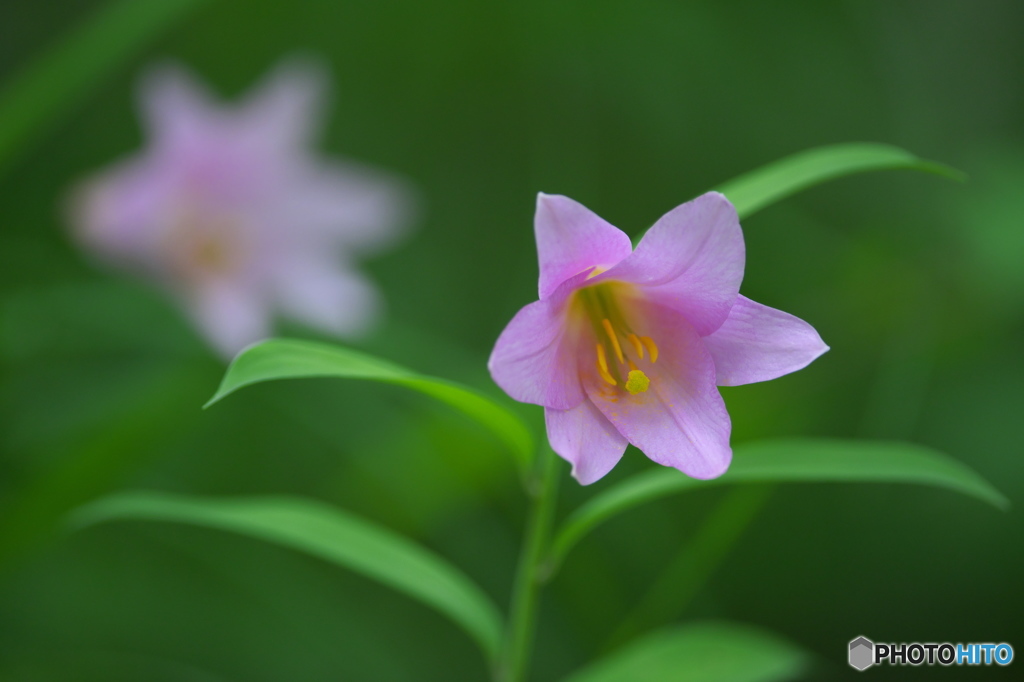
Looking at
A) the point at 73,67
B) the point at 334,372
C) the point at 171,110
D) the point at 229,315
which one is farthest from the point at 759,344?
the point at 171,110

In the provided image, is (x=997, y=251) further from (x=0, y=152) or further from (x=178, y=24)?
(x=178, y=24)

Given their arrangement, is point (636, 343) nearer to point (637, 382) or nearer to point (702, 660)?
point (637, 382)

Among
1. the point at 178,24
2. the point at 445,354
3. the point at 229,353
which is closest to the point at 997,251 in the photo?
the point at 445,354

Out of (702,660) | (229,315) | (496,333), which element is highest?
(496,333)

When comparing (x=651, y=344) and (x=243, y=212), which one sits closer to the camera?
(x=651, y=344)

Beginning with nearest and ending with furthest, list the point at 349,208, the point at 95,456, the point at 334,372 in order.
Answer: the point at 334,372
the point at 95,456
the point at 349,208

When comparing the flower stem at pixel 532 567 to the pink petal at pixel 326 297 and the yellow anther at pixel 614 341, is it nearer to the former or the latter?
the yellow anther at pixel 614 341

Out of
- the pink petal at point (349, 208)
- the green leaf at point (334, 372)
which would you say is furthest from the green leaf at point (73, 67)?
the green leaf at point (334, 372)
